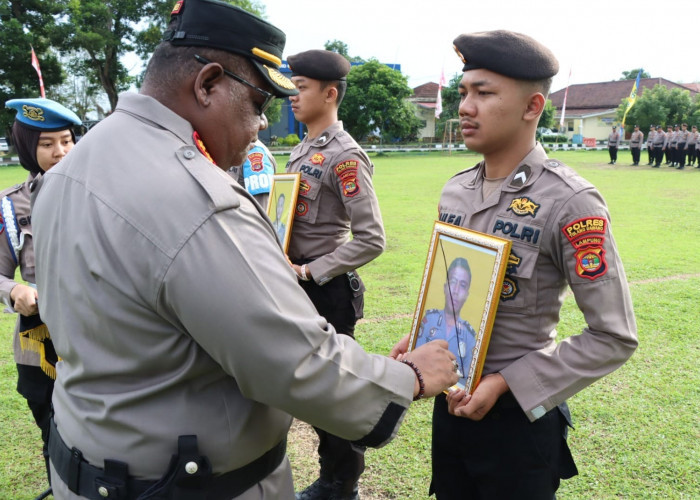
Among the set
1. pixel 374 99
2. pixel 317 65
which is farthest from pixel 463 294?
pixel 374 99

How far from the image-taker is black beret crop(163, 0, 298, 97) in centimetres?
146

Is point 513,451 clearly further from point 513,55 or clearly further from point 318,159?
point 318,159

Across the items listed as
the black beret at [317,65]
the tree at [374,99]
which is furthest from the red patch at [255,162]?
the tree at [374,99]

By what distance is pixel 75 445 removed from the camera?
1532 mm

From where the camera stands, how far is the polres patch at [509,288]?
1.93m

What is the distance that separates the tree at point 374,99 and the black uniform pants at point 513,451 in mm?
35491

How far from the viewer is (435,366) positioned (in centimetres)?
173

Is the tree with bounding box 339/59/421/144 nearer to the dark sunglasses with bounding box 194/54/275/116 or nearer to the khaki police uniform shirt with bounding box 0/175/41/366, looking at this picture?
the khaki police uniform shirt with bounding box 0/175/41/366

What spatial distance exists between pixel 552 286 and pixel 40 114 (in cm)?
275

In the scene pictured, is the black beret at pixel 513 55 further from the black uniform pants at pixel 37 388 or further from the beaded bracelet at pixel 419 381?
the black uniform pants at pixel 37 388

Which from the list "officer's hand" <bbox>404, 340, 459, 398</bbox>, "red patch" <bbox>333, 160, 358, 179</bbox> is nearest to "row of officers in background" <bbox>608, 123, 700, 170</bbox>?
"red patch" <bbox>333, 160, 358, 179</bbox>

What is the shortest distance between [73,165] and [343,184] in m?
2.00

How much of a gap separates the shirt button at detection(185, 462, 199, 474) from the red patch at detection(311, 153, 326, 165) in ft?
7.50

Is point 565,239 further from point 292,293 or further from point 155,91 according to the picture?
point 155,91
